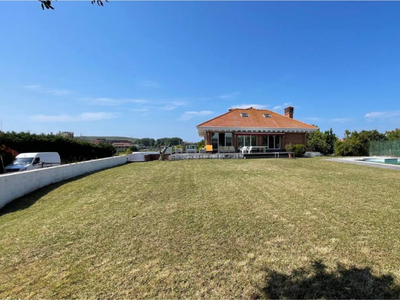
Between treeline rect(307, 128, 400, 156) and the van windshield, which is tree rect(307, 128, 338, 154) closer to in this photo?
treeline rect(307, 128, 400, 156)

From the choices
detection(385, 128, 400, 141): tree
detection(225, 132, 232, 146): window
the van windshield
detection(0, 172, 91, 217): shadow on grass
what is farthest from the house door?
detection(385, 128, 400, 141): tree

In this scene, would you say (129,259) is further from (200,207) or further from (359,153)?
(359,153)

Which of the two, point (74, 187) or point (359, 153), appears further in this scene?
point (359, 153)

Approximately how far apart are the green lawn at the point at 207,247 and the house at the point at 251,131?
63.9ft

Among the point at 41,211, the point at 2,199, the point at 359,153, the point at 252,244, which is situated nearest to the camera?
the point at 252,244

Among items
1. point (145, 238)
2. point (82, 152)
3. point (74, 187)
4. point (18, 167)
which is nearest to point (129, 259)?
point (145, 238)

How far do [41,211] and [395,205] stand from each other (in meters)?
10.5

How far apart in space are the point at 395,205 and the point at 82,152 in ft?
93.7

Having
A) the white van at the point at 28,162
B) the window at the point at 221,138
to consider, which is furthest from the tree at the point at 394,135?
the white van at the point at 28,162

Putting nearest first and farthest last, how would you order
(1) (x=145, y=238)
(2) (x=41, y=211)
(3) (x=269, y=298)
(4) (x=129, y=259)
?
(3) (x=269, y=298)
(4) (x=129, y=259)
(1) (x=145, y=238)
(2) (x=41, y=211)

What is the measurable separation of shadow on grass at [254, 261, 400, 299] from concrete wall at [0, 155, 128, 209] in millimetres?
9046

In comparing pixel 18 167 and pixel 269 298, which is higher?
pixel 18 167

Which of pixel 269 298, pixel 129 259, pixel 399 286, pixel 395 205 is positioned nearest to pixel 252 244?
pixel 269 298

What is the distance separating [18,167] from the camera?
13258 millimetres
